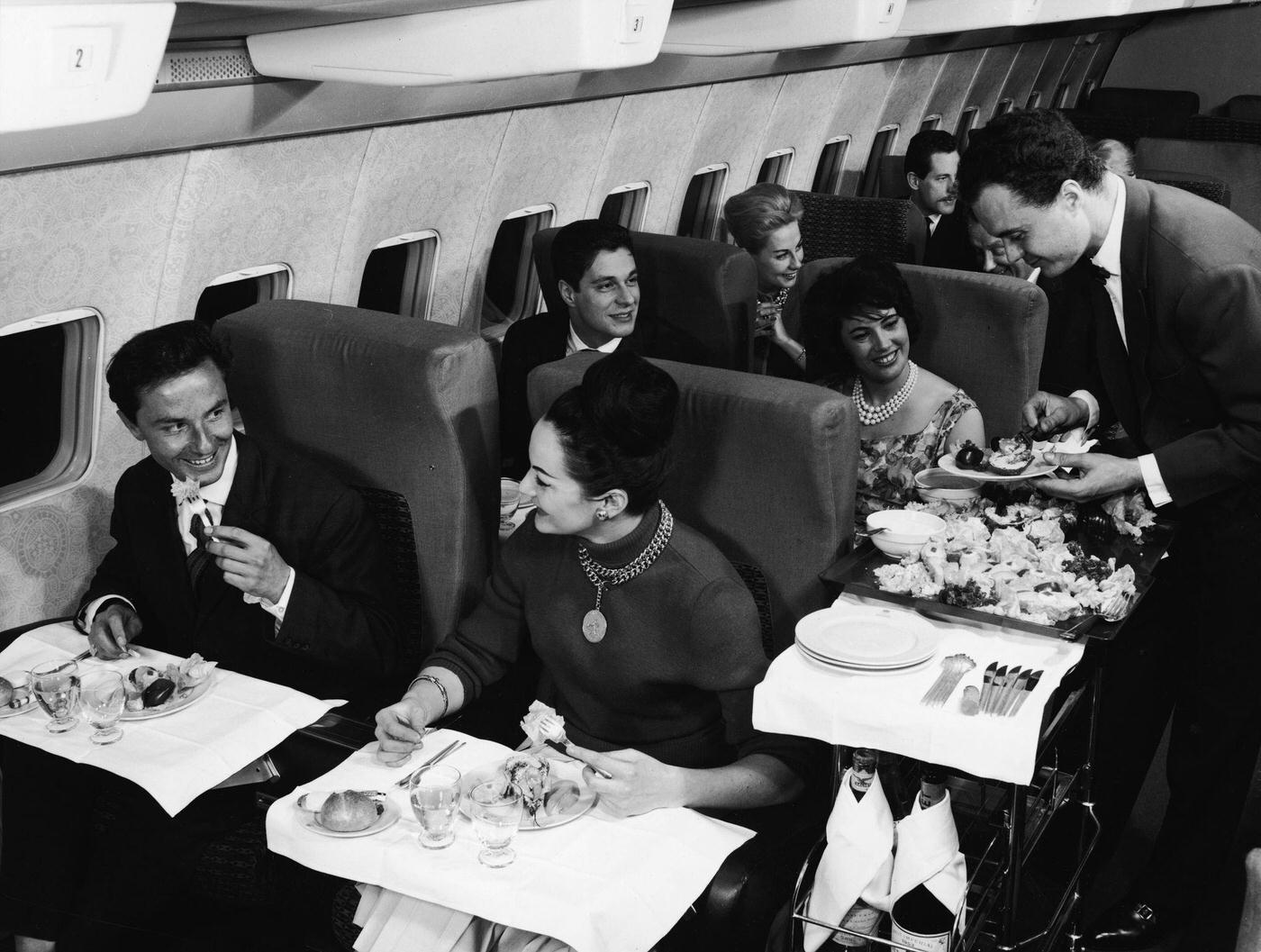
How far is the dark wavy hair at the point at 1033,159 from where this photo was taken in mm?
3045

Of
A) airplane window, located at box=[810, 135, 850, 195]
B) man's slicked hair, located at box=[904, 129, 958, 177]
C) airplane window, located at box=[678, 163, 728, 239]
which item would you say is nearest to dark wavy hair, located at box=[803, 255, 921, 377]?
man's slicked hair, located at box=[904, 129, 958, 177]

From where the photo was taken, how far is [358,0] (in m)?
3.01

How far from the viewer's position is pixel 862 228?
627 centimetres

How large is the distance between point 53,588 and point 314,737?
170cm

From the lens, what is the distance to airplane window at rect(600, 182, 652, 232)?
746cm

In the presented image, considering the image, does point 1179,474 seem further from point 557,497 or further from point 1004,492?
point 557,497

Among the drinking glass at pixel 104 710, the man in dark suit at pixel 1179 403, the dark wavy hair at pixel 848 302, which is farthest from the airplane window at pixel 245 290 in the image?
the man in dark suit at pixel 1179 403

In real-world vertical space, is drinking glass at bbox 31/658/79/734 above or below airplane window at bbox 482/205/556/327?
above

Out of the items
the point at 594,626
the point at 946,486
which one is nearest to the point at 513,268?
the point at 946,486

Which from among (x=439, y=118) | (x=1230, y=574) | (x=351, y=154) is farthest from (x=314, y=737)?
(x=439, y=118)

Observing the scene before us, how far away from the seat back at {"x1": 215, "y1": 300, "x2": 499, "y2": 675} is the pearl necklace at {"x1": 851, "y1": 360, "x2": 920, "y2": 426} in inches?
49.7

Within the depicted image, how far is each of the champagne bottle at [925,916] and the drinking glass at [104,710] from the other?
1571mm

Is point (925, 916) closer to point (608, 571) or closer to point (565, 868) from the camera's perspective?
point (565, 868)

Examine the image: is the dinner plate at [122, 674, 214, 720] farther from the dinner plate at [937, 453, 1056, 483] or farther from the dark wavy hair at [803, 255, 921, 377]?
the dark wavy hair at [803, 255, 921, 377]
